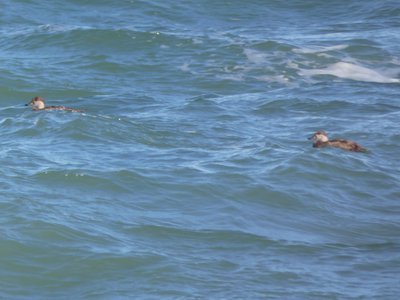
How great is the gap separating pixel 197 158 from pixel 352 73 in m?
6.27

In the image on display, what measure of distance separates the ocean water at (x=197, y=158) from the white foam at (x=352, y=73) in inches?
2.1

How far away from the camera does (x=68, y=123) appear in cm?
1389

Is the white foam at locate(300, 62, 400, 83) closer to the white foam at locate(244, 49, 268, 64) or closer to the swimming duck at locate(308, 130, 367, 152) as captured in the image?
the white foam at locate(244, 49, 268, 64)

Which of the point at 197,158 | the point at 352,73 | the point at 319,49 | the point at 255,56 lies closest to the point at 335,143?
the point at 197,158

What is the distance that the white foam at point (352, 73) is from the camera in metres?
A: 17.8

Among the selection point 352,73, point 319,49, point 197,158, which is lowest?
point 197,158

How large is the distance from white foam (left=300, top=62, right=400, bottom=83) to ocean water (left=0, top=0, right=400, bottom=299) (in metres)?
0.05

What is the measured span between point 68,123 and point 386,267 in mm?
5914

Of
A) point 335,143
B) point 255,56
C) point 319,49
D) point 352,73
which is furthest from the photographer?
point 319,49

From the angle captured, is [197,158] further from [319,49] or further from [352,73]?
[319,49]

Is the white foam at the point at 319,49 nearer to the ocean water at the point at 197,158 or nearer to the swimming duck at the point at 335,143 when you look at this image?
the ocean water at the point at 197,158

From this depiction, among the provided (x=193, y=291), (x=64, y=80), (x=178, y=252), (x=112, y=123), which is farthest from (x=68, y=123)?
(x=193, y=291)

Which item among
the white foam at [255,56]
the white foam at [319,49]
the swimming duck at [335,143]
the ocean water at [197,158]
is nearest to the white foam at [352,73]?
the ocean water at [197,158]

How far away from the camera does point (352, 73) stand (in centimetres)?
1822
